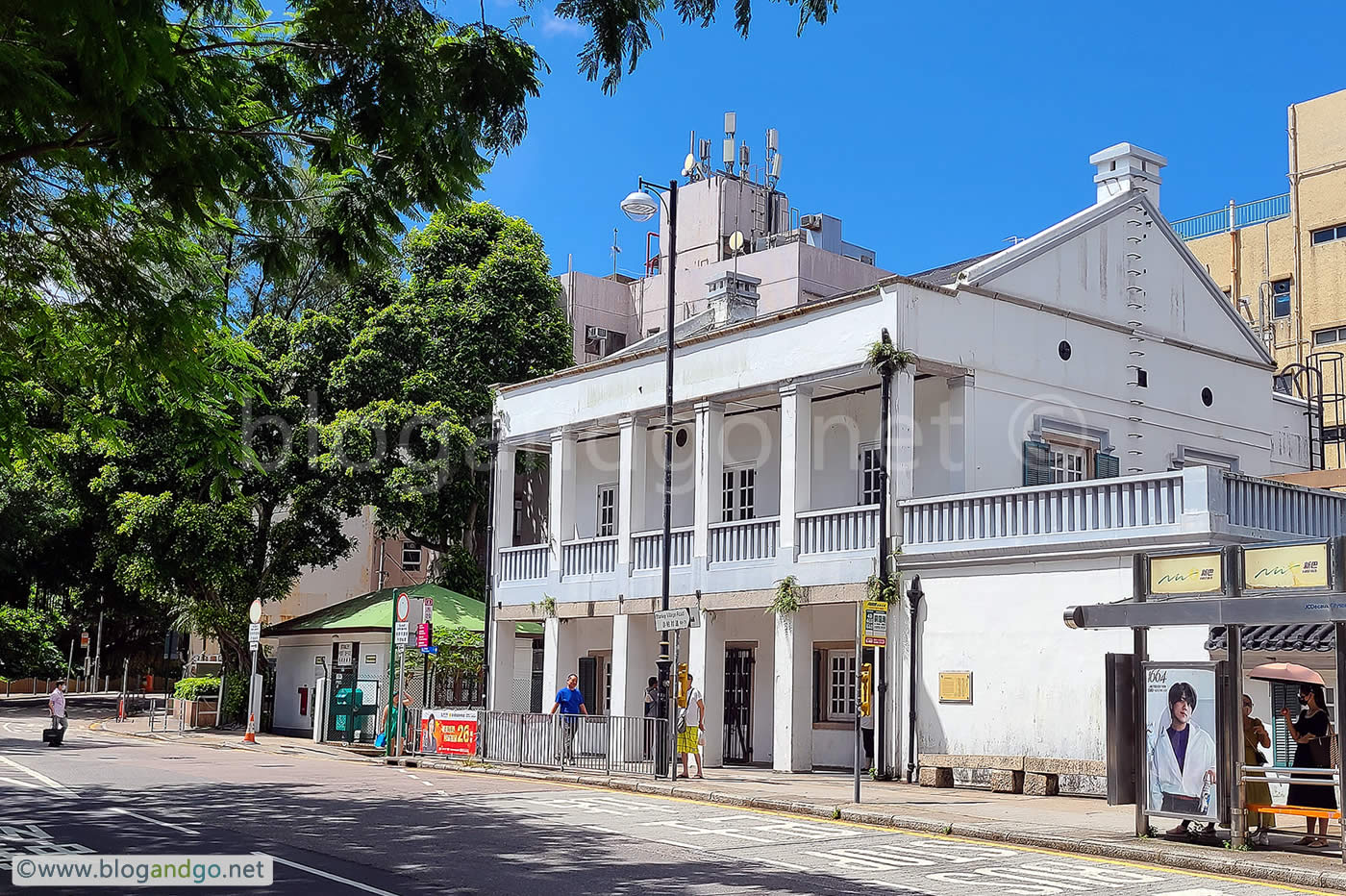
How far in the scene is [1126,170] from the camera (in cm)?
3059

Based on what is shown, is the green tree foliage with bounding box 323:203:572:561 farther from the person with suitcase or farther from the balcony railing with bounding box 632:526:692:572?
the balcony railing with bounding box 632:526:692:572

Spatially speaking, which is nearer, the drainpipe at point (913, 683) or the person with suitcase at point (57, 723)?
the drainpipe at point (913, 683)

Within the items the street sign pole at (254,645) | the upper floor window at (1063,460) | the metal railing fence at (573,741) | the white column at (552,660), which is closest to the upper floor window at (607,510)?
the white column at (552,660)

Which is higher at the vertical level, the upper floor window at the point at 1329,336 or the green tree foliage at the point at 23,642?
the upper floor window at the point at 1329,336

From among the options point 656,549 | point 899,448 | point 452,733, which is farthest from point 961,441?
point 452,733

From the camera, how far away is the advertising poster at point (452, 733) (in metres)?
29.1

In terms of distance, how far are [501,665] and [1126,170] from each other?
17.9 m

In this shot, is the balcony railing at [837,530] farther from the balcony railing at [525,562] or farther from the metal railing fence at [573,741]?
the balcony railing at [525,562]

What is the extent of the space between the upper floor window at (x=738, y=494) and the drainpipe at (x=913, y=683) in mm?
6858

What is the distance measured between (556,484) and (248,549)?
45.4 feet

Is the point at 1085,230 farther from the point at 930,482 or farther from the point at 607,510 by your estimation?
the point at 607,510

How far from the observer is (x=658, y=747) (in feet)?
79.3

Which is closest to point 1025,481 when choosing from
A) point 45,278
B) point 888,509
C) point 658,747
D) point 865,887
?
point 888,509

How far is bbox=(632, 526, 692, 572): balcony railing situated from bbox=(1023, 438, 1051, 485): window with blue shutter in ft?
23.2
